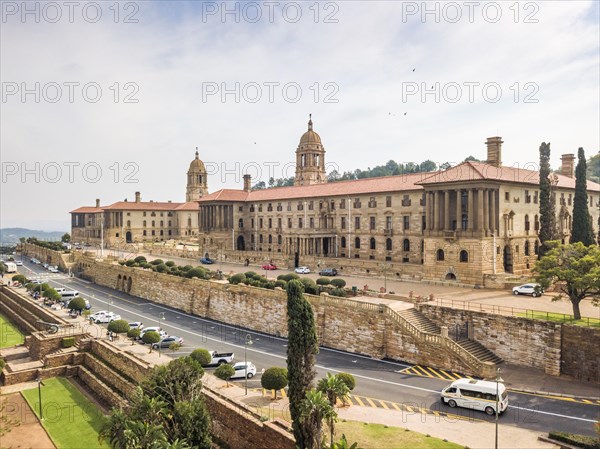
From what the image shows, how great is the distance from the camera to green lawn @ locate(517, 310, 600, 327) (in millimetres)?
33219

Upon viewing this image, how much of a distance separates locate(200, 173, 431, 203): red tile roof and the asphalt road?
27.5 m

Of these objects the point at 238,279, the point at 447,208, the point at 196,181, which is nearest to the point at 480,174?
the point at 447,208

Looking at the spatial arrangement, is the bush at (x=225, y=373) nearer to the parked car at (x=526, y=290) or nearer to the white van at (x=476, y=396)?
the white van at (x=476, y=396)

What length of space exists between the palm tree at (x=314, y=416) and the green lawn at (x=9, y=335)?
4135cm

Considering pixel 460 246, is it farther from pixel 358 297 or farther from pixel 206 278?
pixel 206 278

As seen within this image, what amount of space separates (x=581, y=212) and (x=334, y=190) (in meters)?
37.3

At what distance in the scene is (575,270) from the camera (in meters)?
34.6

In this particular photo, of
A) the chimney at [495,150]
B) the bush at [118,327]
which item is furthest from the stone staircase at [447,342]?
the chimney at [495,150]

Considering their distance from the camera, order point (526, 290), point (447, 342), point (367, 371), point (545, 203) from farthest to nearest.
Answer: point (545, 203)
point (526, 290)
point (367, 371)
point (447, 342)

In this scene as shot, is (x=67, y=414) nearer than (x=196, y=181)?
Yes

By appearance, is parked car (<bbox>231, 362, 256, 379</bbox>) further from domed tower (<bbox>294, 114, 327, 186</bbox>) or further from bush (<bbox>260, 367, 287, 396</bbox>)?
domed tower (<bbox>294, 114, 327, 186</bbox>)

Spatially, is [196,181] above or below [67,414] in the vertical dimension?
above

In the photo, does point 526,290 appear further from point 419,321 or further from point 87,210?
point 87,210

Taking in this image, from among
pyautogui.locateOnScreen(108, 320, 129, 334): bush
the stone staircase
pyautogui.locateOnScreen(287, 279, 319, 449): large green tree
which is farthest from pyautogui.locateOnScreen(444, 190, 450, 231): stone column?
pyautogui.locateOnScreen(108, 320, 129, 334): bush
